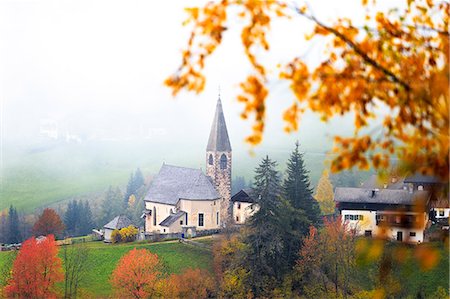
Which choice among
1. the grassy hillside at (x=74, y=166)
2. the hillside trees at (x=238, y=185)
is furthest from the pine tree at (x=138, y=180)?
the hillside trees at (x=238, y=185)

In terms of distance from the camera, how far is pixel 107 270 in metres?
32.2

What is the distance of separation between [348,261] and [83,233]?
31511mm

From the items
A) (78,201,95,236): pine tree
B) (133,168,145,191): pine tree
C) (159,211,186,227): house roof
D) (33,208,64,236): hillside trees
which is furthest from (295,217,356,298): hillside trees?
(133,168,145,191): pine tree

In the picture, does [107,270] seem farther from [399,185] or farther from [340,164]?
[340,164]

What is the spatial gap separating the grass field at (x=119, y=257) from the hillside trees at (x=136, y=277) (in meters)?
1.57

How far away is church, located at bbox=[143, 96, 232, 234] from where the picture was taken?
131 ft

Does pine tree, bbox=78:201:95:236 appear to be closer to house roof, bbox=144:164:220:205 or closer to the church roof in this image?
house roof, bbox=144:164:220:205

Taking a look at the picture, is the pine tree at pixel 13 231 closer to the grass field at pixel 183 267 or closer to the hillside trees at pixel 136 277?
the grass field at pixel 183 267

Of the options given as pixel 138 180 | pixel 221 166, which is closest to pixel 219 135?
pixel 221 166

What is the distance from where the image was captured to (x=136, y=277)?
90.2ft

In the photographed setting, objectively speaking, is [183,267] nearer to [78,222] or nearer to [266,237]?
[266,237]

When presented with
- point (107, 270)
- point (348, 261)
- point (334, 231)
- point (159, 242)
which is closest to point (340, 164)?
point (348, 261)

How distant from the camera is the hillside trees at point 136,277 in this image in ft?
88.8

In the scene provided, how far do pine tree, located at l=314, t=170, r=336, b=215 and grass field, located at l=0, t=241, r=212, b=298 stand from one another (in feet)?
50.2
